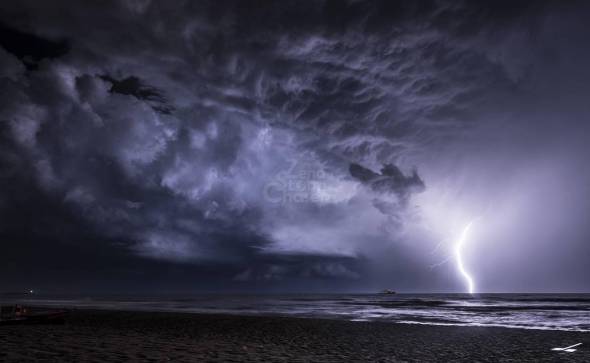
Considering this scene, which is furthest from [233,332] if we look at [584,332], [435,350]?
[584,332]

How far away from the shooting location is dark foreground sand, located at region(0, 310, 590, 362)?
21.2m

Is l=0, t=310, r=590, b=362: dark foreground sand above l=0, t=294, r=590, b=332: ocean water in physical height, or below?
above

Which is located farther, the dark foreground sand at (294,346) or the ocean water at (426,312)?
the ocean water at (426,312)

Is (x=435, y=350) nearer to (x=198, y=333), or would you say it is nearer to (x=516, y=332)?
(x=516, y=332)

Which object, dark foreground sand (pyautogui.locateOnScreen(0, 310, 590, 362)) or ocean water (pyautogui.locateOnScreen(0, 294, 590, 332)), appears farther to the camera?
ocean water (pyautogui.locateOnScreen(0, 294, 590, 332))

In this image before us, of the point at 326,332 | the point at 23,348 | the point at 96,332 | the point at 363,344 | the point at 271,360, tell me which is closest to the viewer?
the point at 271,360

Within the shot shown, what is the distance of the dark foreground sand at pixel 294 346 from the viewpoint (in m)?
21.2

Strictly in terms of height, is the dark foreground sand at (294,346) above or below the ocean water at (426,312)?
above

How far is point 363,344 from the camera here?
27297mm

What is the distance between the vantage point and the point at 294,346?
26016 millimetres

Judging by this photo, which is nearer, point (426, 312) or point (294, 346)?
point (294, 346)

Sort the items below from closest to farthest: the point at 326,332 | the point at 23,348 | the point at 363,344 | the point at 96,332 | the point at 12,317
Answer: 1. the point at 23,348
2. the point at 363,344
3. the point at 96,332
4. the point at 326,332
5. the point at 12,317

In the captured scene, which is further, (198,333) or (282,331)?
(282,331)

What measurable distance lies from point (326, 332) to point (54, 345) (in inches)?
796
